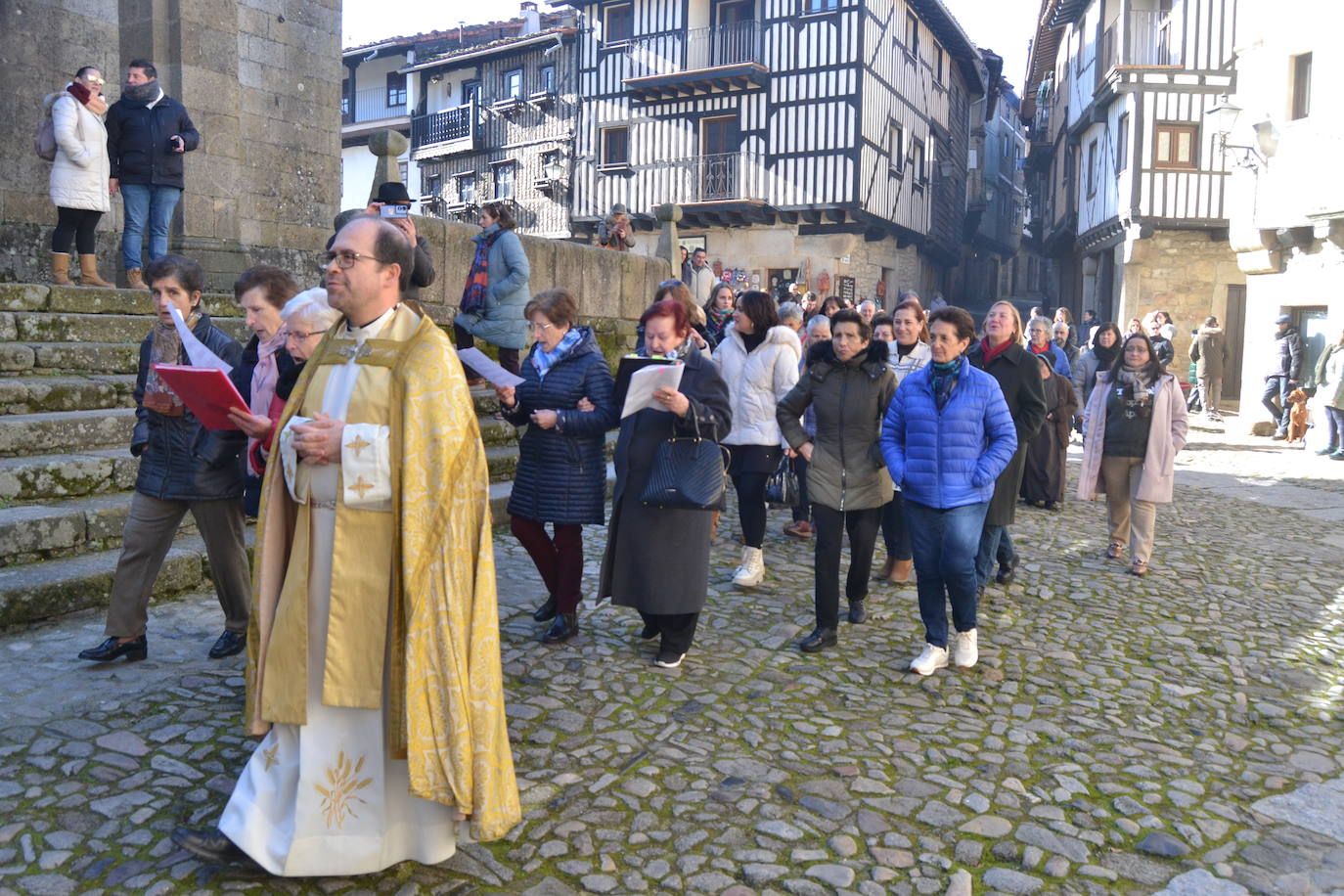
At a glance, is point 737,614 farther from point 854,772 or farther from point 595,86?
point 595,86

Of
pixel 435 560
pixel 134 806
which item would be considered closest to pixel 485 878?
pixel 435 560

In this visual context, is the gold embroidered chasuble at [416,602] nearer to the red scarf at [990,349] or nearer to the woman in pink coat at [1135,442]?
the red scarf at [990,349]

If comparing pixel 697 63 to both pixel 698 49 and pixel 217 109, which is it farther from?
pixel 217 109

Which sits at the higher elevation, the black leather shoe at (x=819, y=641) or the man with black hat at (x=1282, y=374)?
the man with black hat at (x=1282, y=374)

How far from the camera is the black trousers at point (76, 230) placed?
27.9 ft

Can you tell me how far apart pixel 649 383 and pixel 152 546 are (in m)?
2.14

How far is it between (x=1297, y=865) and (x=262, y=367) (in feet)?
13.3

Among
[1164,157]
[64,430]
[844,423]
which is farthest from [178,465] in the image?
[1164,157]

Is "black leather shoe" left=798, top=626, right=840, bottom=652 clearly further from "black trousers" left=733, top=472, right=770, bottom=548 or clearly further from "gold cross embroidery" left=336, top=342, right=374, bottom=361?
"gold cross embroidery" left=336, top=342, right=374, bottom=361

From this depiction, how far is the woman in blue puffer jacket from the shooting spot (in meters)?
4.93

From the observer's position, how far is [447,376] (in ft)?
9.62

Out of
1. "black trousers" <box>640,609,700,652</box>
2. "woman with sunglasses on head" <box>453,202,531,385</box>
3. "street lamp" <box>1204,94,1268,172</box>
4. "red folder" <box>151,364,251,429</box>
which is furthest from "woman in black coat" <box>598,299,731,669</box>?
"street lamp" <box>1204,94,1268,172</box>

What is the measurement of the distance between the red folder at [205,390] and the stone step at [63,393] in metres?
3.71

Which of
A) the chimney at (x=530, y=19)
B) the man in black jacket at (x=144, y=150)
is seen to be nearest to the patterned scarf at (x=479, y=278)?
the man in black jacket at (x=144, y=150)
